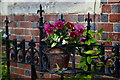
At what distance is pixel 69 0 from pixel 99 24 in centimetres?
48

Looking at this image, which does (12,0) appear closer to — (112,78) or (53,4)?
(53,4)

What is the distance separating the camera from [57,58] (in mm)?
2428

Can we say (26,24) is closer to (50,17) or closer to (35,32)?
(35,32)

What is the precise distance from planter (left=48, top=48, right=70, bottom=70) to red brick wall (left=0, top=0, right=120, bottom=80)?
0.46 metres

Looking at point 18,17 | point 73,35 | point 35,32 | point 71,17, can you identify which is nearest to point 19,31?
point 18,17

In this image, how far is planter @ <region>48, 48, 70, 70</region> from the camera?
94.8 inches

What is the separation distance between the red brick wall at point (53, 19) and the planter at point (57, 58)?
456 millimetres

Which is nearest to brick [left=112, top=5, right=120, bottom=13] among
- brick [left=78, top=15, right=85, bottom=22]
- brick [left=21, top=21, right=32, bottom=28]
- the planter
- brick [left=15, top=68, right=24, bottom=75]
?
brick [left=78, top=15, right=85, bottom=22]

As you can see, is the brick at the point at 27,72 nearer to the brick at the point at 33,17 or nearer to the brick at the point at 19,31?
the brick at the point at 19,31

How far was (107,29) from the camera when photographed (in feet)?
8.32

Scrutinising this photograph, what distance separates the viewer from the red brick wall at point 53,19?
8.15ft

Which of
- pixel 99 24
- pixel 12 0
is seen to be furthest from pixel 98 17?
pixel 12 0

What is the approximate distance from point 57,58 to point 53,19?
2.28 ft

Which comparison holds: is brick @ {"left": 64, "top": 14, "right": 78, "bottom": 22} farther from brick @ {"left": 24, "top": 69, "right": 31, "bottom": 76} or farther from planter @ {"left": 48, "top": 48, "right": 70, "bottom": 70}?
brick @ {"left": 24, "top": 69, "right": 31, "bottom": 76}
